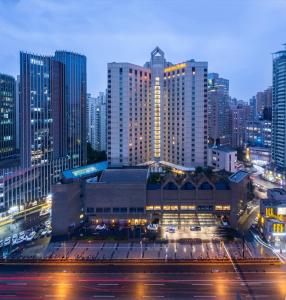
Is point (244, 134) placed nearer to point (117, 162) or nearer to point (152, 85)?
point (152, 85)

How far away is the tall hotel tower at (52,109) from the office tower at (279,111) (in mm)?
56686

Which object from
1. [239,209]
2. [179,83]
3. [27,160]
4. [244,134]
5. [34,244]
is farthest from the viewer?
[244,134]

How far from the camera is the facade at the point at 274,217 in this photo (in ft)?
162

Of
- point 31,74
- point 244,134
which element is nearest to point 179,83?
point 31,74

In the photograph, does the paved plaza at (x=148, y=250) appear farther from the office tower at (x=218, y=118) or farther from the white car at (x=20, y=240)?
the office tower at (x=218, y=118)

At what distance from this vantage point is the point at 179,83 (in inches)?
3634

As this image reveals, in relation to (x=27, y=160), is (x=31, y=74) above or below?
above

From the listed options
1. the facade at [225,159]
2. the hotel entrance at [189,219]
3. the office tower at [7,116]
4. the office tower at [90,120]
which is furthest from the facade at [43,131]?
the office tower at [90,120]

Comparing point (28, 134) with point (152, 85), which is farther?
point (152, 85)

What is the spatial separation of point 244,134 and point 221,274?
13940cm

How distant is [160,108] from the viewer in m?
98.9

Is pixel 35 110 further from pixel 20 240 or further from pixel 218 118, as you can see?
pixel 218 118

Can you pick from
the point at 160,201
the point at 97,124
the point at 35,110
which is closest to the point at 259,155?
the point at 160,201

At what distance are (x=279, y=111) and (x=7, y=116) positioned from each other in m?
85.1
